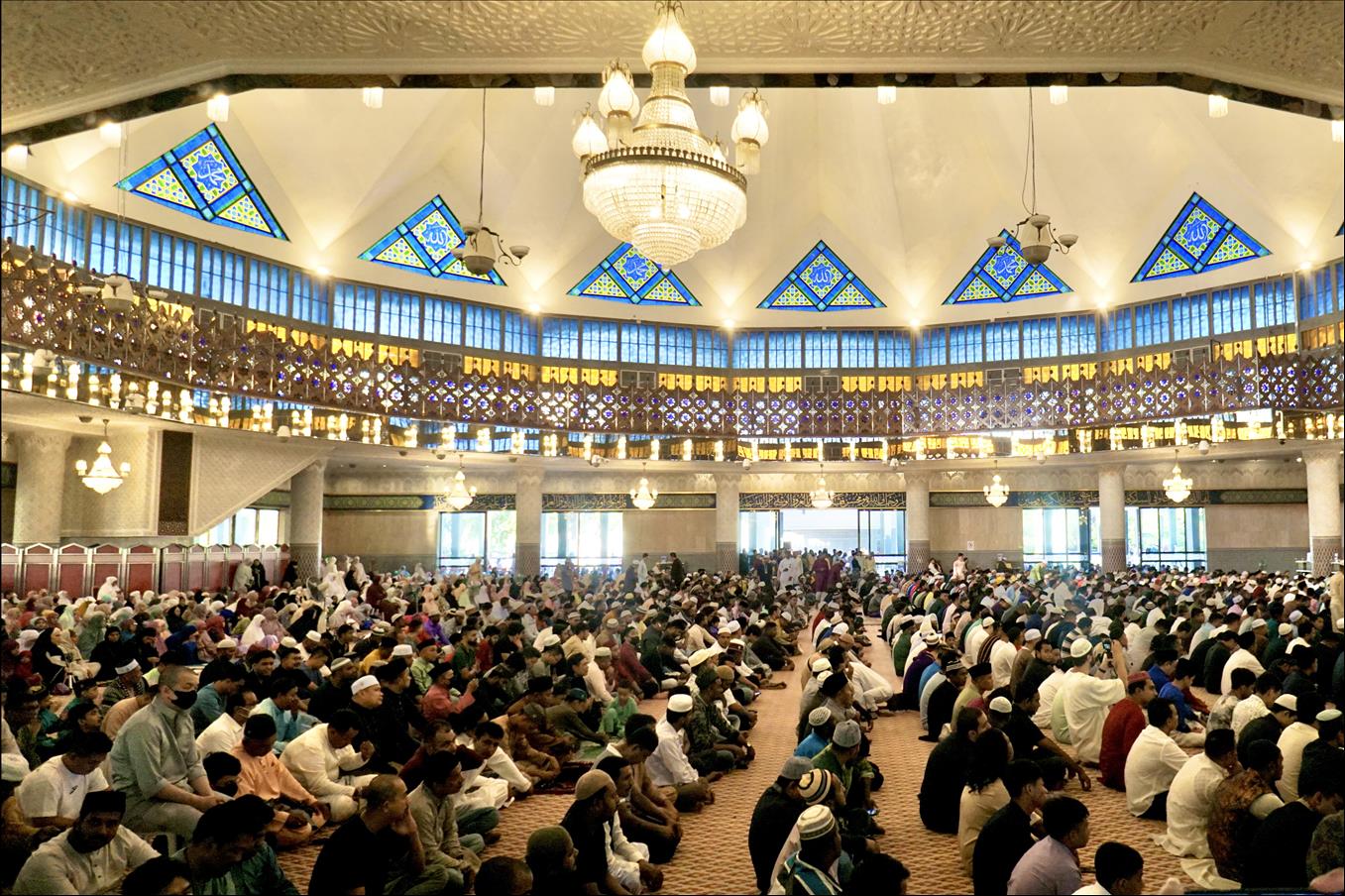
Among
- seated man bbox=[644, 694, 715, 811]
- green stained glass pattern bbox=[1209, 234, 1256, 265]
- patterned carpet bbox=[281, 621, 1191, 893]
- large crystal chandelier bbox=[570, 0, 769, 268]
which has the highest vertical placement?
green stained glass pattern bbox=[1209, 234, 1256, 265]

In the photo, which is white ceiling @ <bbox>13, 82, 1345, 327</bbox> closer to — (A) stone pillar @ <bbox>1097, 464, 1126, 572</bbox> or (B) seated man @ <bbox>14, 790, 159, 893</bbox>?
(A) stone pillar @ <bbox>1097, 464, 1126, 572</bbox>

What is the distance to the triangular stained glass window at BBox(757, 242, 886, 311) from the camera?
2267 cm

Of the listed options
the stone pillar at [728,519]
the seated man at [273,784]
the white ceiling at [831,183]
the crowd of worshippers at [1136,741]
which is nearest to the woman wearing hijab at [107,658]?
the seated man at [273,784]

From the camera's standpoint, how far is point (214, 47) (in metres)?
3.36

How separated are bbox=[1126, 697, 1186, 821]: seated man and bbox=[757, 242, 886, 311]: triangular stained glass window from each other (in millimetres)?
18124

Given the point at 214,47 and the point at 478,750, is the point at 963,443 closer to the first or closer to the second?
the point at 478,750

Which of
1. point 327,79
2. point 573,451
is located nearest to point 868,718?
point 327,79

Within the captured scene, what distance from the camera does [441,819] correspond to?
4.30 metres

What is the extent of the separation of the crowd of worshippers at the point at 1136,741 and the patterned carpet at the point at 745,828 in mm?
117

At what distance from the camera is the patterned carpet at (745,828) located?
4598 millimetres

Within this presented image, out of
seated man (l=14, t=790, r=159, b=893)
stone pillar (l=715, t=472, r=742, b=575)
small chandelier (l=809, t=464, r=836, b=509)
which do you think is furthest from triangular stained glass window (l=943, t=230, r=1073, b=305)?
seated man (l=14, t=790, r=159, b=893)

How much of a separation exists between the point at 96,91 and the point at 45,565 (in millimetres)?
11764

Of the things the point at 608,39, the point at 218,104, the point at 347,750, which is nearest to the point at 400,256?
the point at 218,104

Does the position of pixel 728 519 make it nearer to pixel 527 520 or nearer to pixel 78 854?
pixel 527 520
